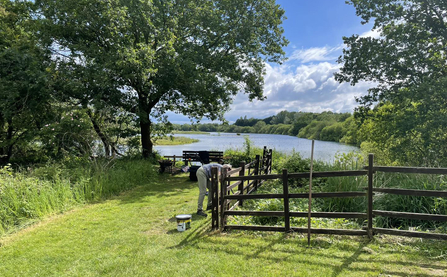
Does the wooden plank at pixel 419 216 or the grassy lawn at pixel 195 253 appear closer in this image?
the grassy lawn at pixel 195 253

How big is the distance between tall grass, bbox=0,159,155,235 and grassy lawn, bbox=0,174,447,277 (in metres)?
0.66

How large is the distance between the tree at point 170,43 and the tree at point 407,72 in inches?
170

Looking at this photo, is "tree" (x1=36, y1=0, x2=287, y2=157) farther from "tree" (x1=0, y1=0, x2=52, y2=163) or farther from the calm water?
the calm water

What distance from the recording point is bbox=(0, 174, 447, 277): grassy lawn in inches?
132

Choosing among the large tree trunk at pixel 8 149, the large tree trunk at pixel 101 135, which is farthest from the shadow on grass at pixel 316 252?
the large tree trunk at pixel 8 149

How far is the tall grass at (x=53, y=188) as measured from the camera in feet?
18.4

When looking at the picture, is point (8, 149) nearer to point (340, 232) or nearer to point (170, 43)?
point (170, 43)

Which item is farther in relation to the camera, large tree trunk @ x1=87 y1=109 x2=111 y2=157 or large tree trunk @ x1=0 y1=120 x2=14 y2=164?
large tree trunk @ x1=0 y1=120 x2=14 y2=164

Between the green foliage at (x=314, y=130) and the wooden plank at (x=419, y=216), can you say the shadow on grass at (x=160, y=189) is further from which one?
the green foliage at (x=314, y=130)

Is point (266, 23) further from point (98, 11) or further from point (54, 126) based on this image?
point (54, 126)

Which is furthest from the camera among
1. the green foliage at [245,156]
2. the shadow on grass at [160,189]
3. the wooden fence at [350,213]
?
the green foliage at [245,156]

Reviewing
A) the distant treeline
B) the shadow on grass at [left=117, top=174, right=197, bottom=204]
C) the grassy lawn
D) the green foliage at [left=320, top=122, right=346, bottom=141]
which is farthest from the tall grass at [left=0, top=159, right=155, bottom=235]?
the green foliage at [left=320, top=122, right=346, bottom=141]

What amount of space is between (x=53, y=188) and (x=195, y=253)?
493 centimetres

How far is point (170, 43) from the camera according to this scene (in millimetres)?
10672
